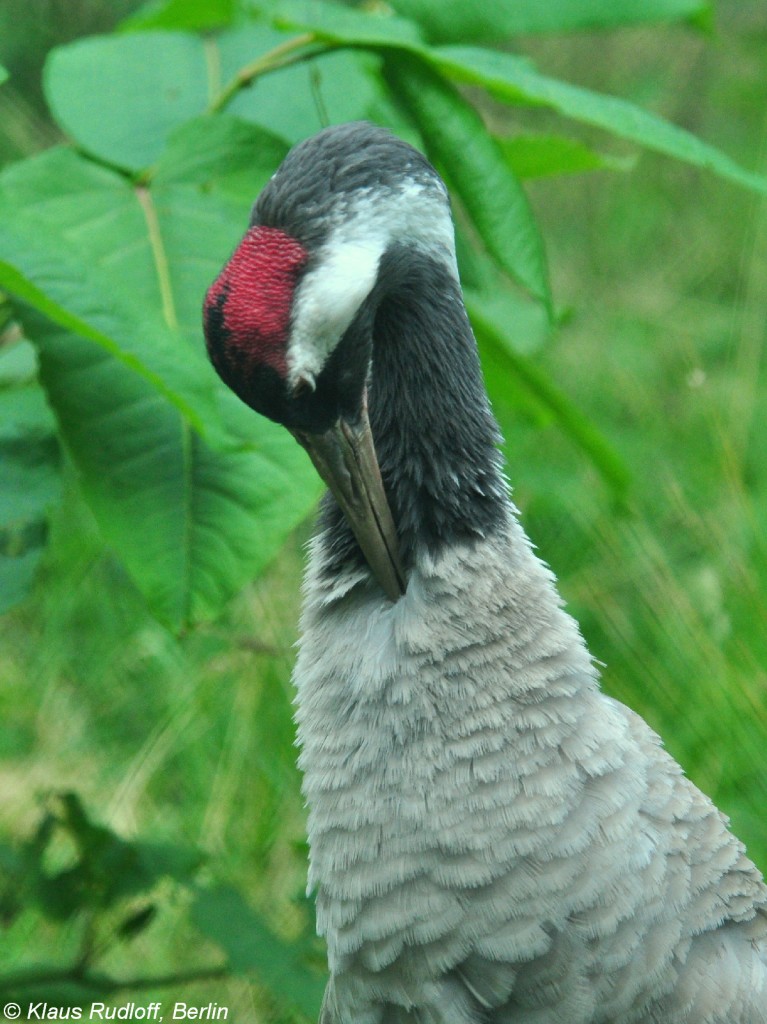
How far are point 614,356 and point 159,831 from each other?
2.63 meters

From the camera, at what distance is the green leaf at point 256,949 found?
2.28m

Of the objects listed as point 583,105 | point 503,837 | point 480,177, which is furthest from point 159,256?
point 503,837

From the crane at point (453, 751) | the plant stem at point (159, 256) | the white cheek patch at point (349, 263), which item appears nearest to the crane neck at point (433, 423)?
the crane at point (453, 751)

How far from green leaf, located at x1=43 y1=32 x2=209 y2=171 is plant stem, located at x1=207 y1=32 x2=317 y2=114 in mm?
59

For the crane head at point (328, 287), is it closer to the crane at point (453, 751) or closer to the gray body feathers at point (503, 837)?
the crane at point (453, 751)

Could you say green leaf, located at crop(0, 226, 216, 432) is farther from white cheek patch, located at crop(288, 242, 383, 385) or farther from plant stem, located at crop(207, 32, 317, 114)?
plant stem, located at crop(207, 32, 317, 114)

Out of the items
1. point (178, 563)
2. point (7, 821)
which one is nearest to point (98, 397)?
point (178, 563)

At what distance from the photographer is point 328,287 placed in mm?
1532

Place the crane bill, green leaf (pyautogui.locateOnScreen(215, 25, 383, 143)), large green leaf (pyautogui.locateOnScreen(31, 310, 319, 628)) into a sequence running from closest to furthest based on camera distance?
the crane bill
large green leaf (pyautogui.locateOnScreen(31, 310, 319, 628))
green leaf (pyautogui.locateOnScreen(215, 25, 383, 143))

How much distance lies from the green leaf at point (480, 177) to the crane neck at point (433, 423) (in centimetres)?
32

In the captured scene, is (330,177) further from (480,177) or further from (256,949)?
(256,949)

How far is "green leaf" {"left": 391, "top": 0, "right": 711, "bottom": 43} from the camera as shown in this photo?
222 centimetres

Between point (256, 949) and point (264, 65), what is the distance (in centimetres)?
151

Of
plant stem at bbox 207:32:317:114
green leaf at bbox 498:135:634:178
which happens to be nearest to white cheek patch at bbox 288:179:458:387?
plant stem at bbox 207:32:317:114
